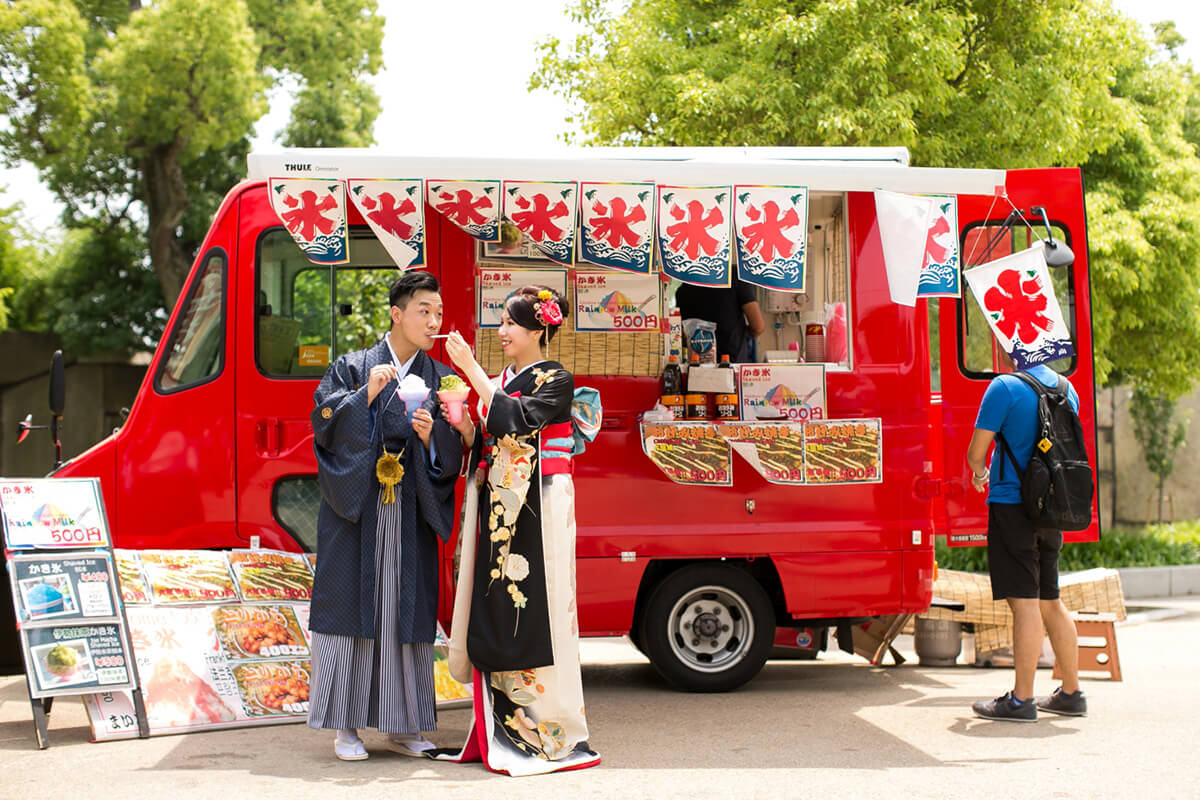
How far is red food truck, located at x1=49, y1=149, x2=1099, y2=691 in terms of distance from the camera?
605 centimetres

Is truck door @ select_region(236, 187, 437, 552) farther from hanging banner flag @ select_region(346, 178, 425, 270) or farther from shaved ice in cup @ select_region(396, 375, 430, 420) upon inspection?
shaved ice in cup @ select_region(396, 375, 430, 420)

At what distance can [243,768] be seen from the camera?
471 centimetres

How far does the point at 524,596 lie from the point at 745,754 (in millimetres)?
1183

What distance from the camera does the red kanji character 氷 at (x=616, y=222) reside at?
18.5 ft

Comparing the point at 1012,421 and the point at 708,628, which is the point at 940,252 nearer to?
the point at 1012,421

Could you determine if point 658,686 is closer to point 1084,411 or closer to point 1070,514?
point 1070,514

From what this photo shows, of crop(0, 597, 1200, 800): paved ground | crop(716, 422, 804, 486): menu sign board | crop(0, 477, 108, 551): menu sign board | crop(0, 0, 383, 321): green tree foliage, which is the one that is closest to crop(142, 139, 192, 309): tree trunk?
crop(0, 0, 383, 321): green tree foliage

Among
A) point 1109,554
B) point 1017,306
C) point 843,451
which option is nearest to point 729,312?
point 843,451

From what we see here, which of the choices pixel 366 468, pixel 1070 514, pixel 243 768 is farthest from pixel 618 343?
pixel 243 768

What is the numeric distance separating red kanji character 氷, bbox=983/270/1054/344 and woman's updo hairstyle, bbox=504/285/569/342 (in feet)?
7.35

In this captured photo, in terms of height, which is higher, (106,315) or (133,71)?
(133,71)

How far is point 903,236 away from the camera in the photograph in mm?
5613

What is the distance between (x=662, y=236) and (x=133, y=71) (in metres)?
13.4

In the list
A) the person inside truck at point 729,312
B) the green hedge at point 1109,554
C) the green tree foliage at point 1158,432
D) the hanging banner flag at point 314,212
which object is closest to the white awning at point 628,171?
the hanging banner flag at point 314,212
